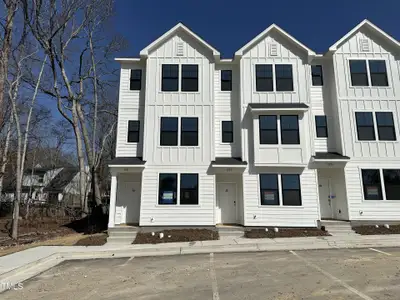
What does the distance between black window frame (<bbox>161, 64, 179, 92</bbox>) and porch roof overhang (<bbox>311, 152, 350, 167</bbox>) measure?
799 cm

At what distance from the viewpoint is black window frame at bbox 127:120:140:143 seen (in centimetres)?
1342

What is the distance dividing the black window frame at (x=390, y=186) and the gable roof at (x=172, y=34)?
34.5ft

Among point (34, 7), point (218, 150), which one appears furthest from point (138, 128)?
point (34, 7)

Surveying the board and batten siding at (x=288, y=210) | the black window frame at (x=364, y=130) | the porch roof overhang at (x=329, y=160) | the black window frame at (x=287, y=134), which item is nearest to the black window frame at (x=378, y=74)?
the black window frame at (x=364, y=130)

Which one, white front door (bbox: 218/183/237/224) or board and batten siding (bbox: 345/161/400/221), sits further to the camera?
white front door (bbox: 218/183/237/224)

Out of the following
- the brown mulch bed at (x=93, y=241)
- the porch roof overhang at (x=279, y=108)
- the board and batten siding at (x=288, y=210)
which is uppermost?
the porch roof overhang at (x=279, y=108)

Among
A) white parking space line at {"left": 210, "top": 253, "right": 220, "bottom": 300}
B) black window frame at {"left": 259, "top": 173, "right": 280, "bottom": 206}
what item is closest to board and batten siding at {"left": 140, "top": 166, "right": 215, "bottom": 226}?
black window frame at {"left": 259, "top": 173, "right": 280, "bottom": 206}

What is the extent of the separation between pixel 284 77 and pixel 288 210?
277 inches

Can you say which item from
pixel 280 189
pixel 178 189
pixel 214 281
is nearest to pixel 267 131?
pixel 280 189

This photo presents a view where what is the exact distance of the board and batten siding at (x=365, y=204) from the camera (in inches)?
471

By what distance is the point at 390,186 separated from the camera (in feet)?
40.0

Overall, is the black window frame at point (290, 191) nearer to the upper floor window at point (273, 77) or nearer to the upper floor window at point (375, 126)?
the upper floor window at point (375, 126)

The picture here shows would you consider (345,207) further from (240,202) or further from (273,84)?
(273,84)

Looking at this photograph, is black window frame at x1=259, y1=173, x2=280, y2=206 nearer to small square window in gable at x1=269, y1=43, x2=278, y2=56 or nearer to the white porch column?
small square window in gable at x1=269, y1=43, x2=278, y2=56
